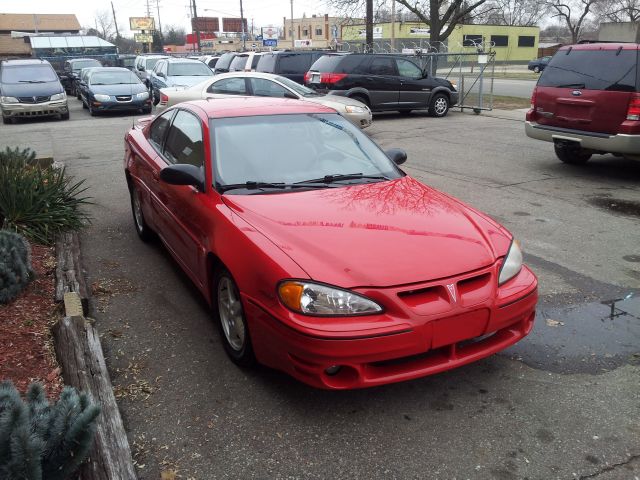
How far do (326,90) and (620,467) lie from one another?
14.1m

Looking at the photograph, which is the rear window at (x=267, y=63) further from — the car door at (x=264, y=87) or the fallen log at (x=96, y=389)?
the fallen log at (x=96, y=389)

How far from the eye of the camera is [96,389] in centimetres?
303

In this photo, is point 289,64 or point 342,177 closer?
point 342,177

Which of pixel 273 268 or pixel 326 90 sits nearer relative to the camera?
pixel 273 268

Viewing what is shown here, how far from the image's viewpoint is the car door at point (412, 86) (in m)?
16.8

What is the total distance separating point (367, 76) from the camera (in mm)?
16094

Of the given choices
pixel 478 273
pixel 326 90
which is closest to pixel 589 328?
pixel 478 273

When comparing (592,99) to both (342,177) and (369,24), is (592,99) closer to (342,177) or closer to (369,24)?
(342,177)

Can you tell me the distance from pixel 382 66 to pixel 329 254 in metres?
14.2

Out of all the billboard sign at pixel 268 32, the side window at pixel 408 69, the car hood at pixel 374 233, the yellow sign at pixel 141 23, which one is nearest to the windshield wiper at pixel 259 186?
the car hood at pixel 374 233

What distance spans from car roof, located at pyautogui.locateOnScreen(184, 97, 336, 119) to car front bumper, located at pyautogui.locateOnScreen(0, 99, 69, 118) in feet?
47.0

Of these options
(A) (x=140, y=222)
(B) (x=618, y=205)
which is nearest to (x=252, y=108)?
(A) (x=140, y=222)

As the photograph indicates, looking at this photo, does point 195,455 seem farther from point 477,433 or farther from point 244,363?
point 477,433

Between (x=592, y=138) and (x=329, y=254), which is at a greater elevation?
(x=329, y=254)
